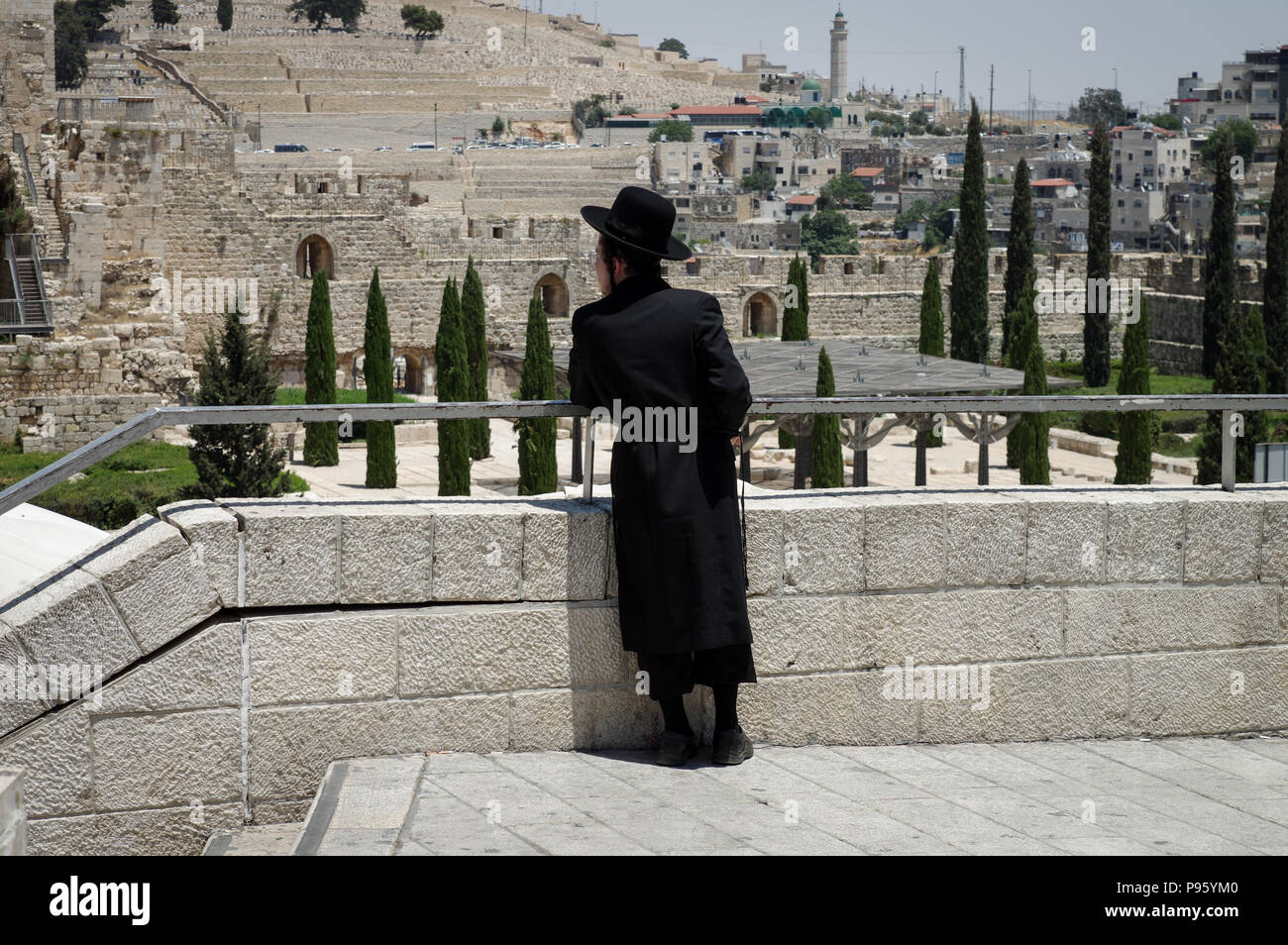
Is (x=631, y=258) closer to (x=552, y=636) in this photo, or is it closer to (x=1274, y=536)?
(x=552, y=636)

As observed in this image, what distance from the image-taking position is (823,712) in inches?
154

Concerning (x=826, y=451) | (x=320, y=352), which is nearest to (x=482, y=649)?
(x=826, y=451)

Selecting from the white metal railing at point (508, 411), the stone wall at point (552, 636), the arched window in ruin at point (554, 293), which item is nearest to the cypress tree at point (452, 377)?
the arched window in ruin at point (554, 293)

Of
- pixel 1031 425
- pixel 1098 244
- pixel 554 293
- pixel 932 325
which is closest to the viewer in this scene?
pixel 1031 425

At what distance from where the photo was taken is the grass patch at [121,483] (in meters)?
14.0

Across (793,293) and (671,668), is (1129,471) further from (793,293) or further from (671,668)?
(671,668)

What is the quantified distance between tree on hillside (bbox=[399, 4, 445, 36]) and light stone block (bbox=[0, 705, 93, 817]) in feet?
275

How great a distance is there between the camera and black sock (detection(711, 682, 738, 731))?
12.0ft

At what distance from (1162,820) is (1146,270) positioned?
114ft

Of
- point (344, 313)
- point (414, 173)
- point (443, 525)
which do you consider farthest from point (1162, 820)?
point (414, 173)

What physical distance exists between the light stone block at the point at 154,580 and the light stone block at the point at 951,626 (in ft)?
5.10

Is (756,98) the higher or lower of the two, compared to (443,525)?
higher

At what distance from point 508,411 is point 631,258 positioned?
1.50ft

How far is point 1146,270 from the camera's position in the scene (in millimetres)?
36188
